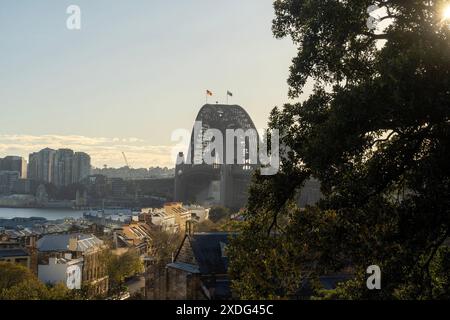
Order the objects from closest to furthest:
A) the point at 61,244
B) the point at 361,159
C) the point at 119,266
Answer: the point at 361,159, the point at 119,266, the point at 61,244

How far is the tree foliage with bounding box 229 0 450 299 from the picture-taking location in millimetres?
11430

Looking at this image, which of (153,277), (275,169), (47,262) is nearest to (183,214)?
(47,262)

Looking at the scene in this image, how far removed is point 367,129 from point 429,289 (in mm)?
4106

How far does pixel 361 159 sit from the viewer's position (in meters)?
13.4

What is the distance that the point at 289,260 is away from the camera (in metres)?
14.7

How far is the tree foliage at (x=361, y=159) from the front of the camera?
37.5ft

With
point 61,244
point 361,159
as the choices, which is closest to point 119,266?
point 61,244

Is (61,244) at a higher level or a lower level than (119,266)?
higher

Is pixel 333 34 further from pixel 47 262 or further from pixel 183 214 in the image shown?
pixel 183 214

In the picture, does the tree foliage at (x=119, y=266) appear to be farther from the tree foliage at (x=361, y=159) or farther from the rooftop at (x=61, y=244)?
the tree foliage at (x=361, y=159)

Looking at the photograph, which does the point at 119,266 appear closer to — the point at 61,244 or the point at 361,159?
the point at 61,244

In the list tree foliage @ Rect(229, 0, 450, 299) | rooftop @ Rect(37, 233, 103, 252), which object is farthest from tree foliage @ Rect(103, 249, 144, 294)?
tree foliage @ Rect(229, 0, 450, 299)

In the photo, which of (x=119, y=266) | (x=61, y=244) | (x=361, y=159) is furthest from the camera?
(x=61, y=244)

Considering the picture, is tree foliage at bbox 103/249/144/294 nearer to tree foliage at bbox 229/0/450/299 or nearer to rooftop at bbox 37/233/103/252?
rooftop at bbox 37/233/103/252
